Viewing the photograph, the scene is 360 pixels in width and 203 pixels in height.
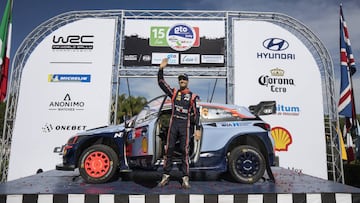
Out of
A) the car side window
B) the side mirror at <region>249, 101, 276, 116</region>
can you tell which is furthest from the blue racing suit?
the side mirror at <region>249, 101, 276, 116</region>

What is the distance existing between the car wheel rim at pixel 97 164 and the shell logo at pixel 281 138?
17.6 ft

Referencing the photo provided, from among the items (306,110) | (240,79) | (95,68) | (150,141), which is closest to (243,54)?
(240,79)

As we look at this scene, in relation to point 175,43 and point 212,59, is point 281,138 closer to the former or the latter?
point 212,59

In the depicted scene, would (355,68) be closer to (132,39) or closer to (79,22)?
(132,39)

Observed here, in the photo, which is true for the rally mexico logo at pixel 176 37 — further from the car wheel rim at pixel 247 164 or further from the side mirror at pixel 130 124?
the car wheel rim at pixel 247 164

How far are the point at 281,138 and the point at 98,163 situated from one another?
568 cm

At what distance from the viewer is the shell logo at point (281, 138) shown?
726 cm

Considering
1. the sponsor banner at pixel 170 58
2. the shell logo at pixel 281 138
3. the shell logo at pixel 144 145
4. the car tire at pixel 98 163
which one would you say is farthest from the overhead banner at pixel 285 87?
the car tire at pixel 98 163

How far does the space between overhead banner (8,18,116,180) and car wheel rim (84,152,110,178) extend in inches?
170

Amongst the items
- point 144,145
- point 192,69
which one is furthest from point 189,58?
point 144,145

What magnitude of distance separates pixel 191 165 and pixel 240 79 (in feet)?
16.3

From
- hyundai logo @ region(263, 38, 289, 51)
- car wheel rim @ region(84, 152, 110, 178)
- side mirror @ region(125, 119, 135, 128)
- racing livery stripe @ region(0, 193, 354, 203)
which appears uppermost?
hyundai logo @ region(263, 38, 289, 51)

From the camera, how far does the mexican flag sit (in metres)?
6.91

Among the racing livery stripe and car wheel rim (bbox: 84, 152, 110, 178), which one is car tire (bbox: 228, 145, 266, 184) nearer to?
the racing livery stripe
